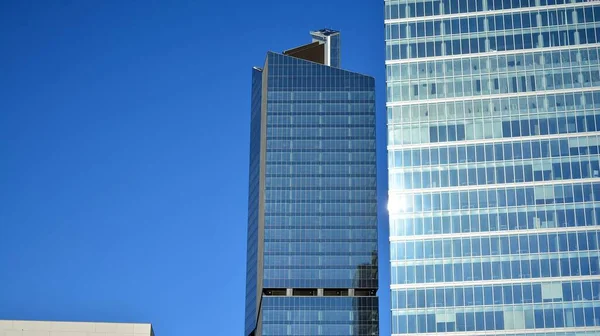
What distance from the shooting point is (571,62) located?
16012 cm

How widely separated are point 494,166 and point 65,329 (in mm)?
61989

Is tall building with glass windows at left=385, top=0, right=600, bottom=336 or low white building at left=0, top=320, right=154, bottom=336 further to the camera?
tall building with glass windows at left=385, top=0, right=600, bottom=336

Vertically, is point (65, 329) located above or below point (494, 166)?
below

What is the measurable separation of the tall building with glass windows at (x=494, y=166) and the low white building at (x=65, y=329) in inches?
1738

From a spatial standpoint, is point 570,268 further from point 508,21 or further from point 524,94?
point 508,21

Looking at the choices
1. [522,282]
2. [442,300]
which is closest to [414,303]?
[442,300]

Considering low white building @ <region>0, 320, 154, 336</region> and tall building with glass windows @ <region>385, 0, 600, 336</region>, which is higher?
tall building with glass windows @ <region>385, 0, 600, 336</region>

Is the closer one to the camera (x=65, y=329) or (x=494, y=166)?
(x=65, y=329)

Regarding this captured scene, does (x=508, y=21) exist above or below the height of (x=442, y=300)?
above

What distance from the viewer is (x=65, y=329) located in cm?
11650

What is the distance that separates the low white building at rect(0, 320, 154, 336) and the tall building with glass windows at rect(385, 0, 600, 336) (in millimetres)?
44138

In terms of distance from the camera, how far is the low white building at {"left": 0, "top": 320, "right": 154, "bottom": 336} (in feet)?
382

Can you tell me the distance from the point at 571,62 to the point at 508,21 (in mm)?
9517

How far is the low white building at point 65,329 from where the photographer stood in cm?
11644
